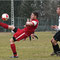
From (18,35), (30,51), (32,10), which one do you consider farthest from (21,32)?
(32,10)

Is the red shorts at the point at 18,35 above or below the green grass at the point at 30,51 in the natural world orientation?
above

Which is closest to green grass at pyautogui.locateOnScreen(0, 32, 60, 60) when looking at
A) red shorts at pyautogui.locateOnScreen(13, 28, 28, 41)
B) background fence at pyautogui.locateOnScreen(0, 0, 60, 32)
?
red shorts at pyautogui.locateOnScreen(13, 28, 28, 41)

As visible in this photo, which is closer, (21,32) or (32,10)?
(21,32)

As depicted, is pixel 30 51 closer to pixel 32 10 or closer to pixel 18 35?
pixel 18 35

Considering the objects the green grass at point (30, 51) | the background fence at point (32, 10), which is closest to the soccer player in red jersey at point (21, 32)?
the green grass at point (30, 51)

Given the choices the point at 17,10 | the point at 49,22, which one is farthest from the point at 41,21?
the point at 17,10

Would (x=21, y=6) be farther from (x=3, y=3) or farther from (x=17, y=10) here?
(x=3, y=3)

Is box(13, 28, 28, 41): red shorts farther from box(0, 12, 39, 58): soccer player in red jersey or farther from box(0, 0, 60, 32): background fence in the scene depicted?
box(0, 0, 60, 32): background fence

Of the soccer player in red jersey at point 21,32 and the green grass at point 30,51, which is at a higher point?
the soccer player in red jersey at point 21,32

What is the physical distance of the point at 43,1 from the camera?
59.2 m

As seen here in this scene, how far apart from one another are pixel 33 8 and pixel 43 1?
5.81 metres

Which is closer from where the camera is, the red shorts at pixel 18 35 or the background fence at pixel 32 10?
the red shorts at pixel 18 35

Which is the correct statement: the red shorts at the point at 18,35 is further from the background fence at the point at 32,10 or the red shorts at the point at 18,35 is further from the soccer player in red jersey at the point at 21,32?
the background fence at the point at 32,10

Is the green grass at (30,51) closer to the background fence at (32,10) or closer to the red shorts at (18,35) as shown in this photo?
the red shorts at (18,35)
